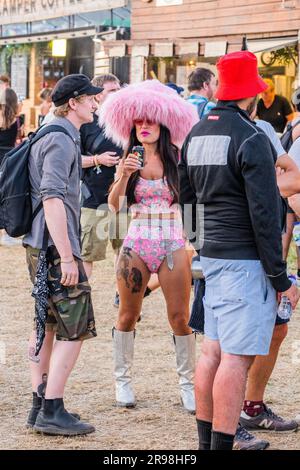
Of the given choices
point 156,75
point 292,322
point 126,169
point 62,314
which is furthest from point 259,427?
point 156,75

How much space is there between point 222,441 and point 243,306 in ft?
2.08

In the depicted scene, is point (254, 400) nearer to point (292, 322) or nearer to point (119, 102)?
point (119, 102)

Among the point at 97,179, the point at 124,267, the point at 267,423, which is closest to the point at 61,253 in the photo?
the point at 124,267

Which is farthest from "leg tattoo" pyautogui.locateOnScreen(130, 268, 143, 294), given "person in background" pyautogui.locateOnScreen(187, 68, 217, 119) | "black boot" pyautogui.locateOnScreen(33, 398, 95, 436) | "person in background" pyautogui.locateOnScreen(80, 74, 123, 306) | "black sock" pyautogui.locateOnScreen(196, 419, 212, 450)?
"person in background" pyautogui.locateOnScreen(187, 68, 217, 119)

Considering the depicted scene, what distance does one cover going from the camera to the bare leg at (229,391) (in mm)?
4258

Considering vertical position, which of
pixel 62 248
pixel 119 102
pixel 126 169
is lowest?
pixel 62 248

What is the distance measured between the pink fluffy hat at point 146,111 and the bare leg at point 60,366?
143 centimetres

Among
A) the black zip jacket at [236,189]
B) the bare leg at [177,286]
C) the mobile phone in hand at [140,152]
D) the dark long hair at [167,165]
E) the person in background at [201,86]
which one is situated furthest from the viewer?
the person in background at [201,86]

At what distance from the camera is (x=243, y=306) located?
13.9 feet

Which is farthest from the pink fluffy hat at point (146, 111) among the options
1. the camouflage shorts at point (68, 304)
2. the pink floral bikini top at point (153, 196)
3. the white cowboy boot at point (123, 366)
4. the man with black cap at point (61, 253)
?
the white cowboy boot at point (123, 366)

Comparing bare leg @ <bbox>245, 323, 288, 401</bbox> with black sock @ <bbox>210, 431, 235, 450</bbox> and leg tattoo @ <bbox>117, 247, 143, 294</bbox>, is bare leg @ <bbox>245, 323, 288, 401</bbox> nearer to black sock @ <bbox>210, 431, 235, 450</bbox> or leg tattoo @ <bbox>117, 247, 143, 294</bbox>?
leg tattoo @ <bbox>117, 247, 143, 294</bbox>

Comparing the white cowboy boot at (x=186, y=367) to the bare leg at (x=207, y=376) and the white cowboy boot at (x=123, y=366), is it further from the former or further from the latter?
the bare leg at (x=207, y=376)
